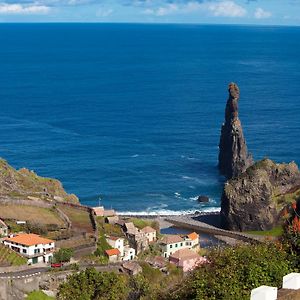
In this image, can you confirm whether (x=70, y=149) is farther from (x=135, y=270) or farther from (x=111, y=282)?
(x=111, y=282)

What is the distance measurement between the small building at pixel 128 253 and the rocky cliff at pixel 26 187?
554 inches

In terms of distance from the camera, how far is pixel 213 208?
114m

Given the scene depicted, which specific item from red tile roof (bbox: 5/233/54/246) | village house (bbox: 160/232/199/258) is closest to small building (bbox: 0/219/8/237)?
red tile roof (bbox: 5/233/54/246)

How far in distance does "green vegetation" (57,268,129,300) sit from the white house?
19335 millimetres

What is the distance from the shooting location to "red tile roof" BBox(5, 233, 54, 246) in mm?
61359

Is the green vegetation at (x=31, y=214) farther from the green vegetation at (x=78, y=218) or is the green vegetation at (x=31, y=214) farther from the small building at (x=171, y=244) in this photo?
the small building at (x=171, y=244)

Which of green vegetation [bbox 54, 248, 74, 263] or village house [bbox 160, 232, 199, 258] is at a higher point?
green vegetation [bbox 54, 248, 74, 263]

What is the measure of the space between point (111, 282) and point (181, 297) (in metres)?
13.0

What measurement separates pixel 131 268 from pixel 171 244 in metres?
20.0

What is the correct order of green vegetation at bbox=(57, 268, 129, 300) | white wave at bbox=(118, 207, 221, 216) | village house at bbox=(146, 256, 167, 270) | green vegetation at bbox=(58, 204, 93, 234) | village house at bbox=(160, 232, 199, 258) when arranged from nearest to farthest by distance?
green vegetation at bbox=(57, 268, 129, 300), village house at bbox=(146, 256, 167, 270), green vegetation at bbox=(58, 204, 93, 234), village house at bbox=(160, 232, 199, 258), white wave at bbox=(118, 207, 221, 216)

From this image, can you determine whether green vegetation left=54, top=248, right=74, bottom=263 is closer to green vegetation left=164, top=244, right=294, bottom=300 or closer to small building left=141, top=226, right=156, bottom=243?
small building left=141, top=226, right=156, bottom=243

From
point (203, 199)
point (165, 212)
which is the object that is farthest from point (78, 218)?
point (203, 199)

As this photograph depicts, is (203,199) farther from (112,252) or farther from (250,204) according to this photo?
(112,252)

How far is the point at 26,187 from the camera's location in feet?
291
